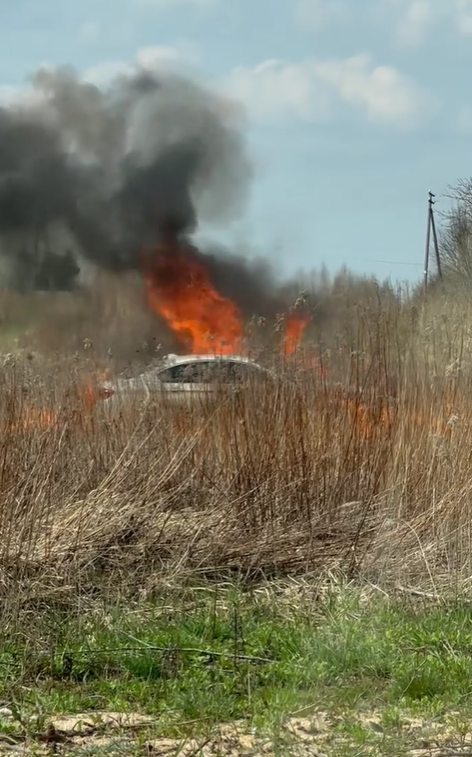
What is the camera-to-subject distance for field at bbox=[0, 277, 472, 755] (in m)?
3.35

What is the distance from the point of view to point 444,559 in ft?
17.3

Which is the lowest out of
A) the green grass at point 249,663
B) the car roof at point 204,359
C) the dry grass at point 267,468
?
the green grass at point 249,663

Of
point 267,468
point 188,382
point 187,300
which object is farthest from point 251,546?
point 187,300

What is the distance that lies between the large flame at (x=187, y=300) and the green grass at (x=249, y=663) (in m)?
4.20

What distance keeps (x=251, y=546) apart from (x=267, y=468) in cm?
76

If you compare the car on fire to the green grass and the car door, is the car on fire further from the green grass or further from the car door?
the green grass

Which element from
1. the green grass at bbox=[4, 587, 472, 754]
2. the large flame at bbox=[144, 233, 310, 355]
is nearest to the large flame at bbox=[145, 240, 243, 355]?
the large flame at bbox=[144, 233, 310, 355]

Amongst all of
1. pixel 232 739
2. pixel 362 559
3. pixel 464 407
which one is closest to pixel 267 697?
pixel 232 739

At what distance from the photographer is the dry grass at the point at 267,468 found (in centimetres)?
525

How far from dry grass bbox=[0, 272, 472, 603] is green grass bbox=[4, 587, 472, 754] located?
0.50 metres

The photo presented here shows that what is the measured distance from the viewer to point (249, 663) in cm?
386

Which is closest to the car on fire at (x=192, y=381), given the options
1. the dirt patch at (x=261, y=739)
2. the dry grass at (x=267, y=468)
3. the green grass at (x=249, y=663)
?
the dry grass at (x=267, y=468)

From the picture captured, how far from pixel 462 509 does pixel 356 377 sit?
142 centimetres

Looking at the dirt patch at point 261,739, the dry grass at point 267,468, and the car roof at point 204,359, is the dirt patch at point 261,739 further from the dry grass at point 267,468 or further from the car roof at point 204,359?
the car roof at point 204,359
